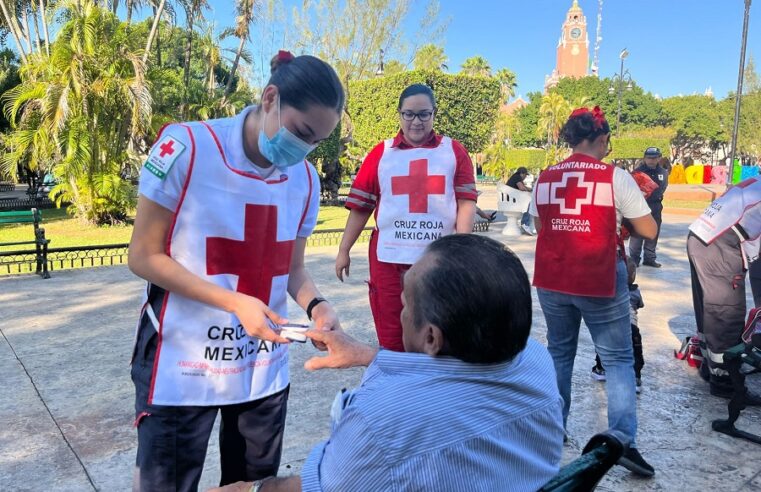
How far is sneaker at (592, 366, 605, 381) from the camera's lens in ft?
14.1

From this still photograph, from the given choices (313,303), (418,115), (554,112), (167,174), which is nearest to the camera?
(167,174)

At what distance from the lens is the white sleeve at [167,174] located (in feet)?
5.04

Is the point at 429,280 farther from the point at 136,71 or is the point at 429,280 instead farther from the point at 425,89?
the point at 136,71

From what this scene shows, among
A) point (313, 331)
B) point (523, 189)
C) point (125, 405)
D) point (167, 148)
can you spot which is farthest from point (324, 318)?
point (523, 189)

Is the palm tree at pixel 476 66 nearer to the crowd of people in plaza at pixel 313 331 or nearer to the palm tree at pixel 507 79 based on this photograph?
the palm tree at pixel 507 79

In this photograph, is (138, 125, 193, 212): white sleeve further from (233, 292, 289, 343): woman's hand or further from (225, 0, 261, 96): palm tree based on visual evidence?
(225, 0, 261, 96): palm tree

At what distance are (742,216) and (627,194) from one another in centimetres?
139

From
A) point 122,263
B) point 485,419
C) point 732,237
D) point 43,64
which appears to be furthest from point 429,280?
point 43,64

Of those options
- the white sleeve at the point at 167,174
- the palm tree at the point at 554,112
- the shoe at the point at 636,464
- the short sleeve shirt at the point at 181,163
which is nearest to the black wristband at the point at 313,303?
the short sleeve shirt at the point at 181,163

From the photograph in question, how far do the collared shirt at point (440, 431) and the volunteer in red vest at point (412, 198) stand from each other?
2020mm

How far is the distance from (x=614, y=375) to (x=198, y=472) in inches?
85.4

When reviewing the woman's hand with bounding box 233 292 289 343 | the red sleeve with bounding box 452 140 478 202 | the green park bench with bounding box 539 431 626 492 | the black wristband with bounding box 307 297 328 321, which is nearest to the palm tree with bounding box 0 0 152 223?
the red sleeve with bounding box 452 140 478 202

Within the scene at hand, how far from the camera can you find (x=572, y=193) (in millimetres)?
3088

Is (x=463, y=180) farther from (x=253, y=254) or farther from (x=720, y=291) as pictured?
(x=720, y=291)
